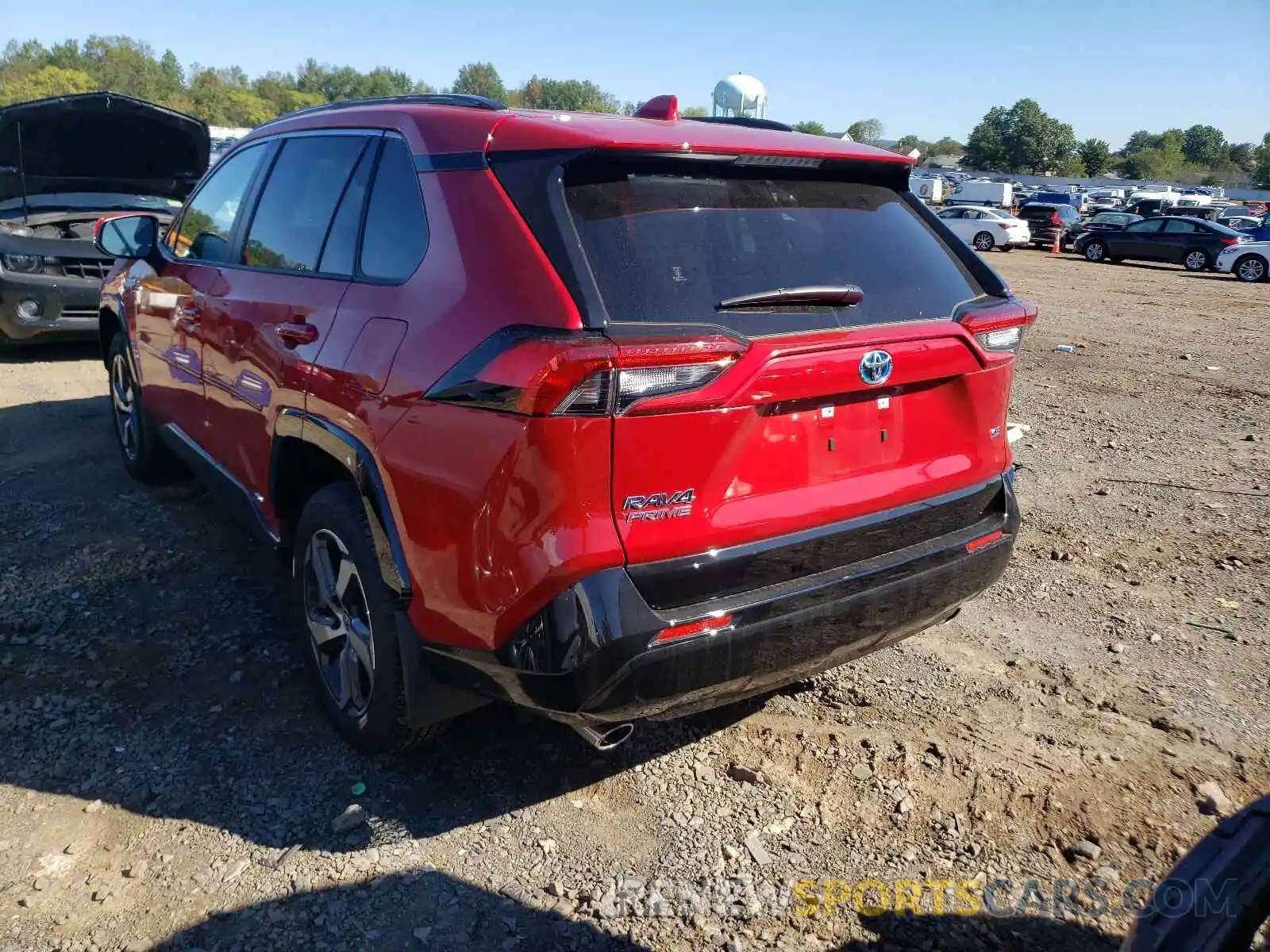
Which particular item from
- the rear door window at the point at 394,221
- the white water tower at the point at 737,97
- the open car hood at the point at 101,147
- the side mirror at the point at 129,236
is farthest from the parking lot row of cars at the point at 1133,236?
the rear door window at the point at 394,221

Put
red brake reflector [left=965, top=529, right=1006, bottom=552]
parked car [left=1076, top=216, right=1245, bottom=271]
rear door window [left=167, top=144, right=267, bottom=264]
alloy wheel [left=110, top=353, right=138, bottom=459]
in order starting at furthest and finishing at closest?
parked car [left=1076, top=216, right=1245, bottom=271] < alloy wheel [left=110, top=353, right=138, bottom=459] < rear door window [left=167, top=144, right=267, bottom=264] < red brake reflector [left=965, top=529, right=1006, bottom=552]

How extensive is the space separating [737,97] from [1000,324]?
64.2ft

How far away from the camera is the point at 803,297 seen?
2.39 meters

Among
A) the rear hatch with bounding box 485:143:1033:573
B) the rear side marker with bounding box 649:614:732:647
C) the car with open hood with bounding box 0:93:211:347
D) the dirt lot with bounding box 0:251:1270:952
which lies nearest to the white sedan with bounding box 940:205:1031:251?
the car with open hood with bounding box 0:93:211:347

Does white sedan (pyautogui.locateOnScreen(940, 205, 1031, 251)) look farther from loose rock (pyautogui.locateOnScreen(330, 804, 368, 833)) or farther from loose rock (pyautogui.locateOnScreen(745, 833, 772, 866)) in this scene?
loose rock (pyautogui.locateOnScreen(330, 804, 368, 833))

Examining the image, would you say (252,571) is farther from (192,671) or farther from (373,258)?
(373,258)

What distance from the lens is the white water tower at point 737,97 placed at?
20.4 meters

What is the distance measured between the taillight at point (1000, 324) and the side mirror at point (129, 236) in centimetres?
375

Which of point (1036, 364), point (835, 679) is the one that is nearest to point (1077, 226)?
point (1036, 364)

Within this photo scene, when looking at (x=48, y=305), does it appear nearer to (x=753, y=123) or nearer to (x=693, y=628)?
(x=753, y=123)

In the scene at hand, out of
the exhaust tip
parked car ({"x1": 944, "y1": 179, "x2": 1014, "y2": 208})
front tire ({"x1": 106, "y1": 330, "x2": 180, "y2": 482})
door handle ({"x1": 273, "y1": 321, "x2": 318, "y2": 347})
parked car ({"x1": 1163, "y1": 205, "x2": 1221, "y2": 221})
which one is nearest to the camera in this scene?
the exhaust tip

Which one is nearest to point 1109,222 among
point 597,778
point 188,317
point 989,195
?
point 989,195

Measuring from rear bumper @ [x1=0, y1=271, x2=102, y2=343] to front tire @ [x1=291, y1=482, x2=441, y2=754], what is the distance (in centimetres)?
593

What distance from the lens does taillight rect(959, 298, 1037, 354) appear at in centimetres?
271
